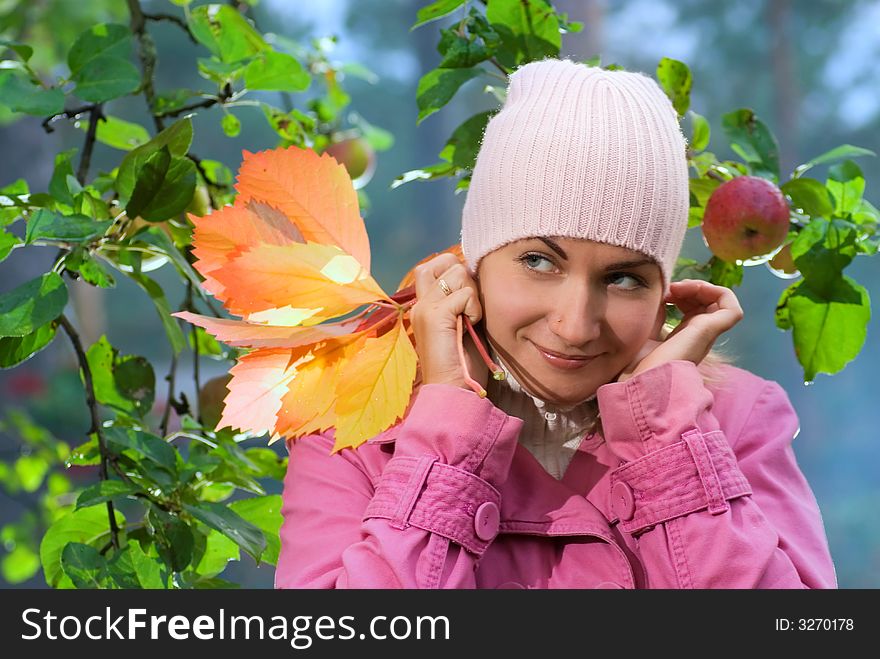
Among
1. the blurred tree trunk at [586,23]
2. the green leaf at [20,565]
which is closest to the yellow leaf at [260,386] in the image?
the green leaf at [20,565]

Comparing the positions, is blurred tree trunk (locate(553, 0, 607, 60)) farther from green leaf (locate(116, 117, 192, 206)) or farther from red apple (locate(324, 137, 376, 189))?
green leaf (locate(116, 117, 192, 206))

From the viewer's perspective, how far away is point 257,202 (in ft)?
2.16

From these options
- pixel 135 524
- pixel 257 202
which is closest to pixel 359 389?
pixel 257 202

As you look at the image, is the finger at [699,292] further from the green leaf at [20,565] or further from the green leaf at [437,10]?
the green leaf at [20,565]

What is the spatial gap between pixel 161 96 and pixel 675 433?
0.56 metres

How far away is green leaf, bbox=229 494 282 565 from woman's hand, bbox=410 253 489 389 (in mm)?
211

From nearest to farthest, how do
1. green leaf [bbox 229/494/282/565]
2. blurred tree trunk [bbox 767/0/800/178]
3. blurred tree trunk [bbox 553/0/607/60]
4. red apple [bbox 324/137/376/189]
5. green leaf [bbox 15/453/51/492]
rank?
green leaf [bbox 229/494/282/565] < red apple [bbox 324/137/376/189] < green leaf [bbox 15/453/51/492] < blurred tree trunk [bbox 553/0/607/60] < blurred tree trunk [bbox 767/0/800/178]

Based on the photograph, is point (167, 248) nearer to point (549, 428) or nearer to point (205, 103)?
point (205, 103)

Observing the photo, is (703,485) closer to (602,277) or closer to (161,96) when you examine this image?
(602,277)

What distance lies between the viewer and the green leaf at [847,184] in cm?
82

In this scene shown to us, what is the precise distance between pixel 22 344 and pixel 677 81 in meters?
0.55

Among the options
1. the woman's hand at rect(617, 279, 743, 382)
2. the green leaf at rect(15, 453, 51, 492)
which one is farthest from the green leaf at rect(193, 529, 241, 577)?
the green leaf at rect(15, 453, 51, 492)

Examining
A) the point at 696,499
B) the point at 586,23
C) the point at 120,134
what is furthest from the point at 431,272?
the point at 586,23

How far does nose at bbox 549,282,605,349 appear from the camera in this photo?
0.61 metres
